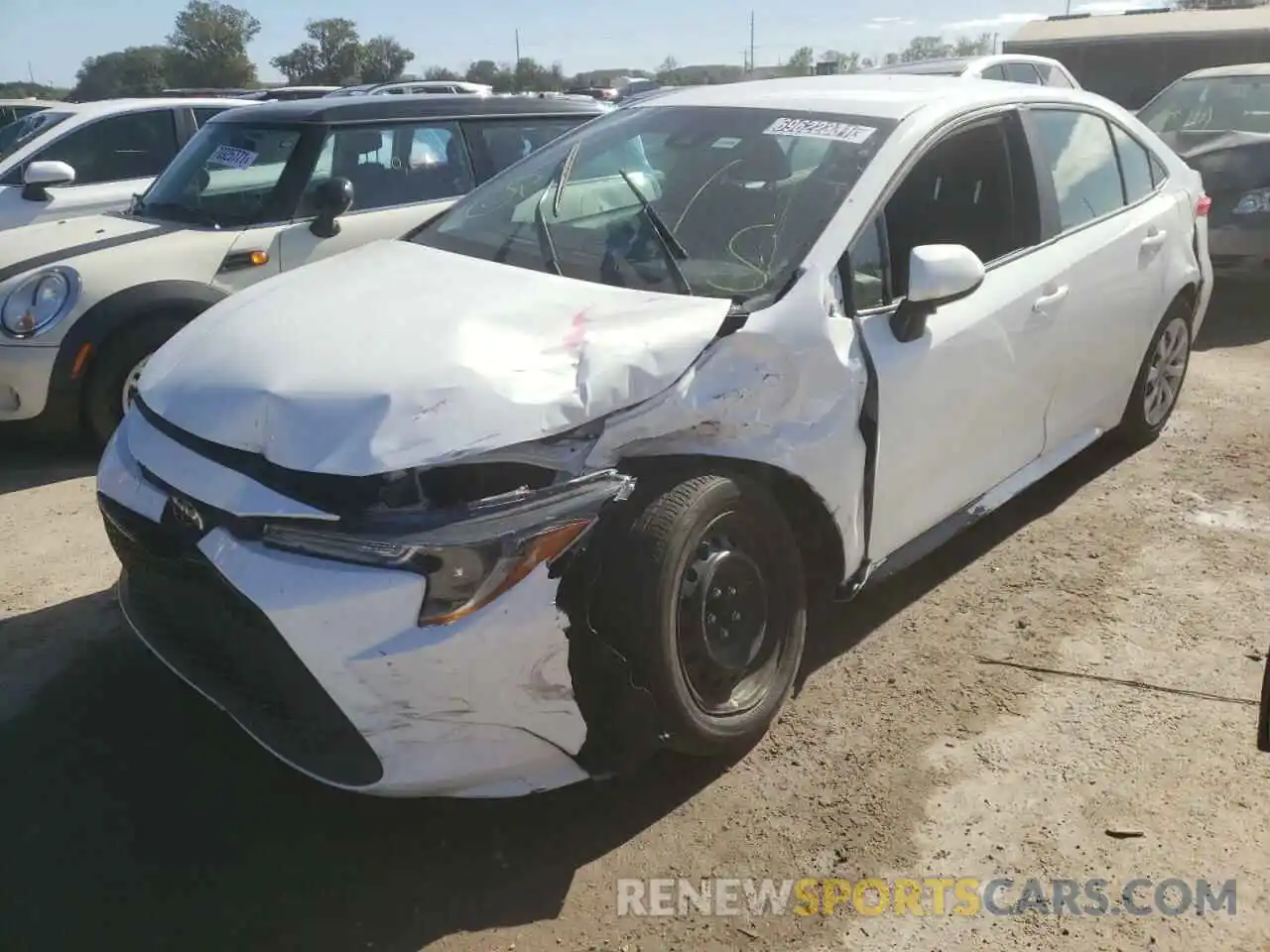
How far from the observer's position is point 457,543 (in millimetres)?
2309

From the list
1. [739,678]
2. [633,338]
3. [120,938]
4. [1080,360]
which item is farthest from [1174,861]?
[120,938]

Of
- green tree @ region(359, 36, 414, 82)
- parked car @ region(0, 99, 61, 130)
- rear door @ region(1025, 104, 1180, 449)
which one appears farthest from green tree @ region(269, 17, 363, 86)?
rear door @ region(1025, 104, 1180, 449)

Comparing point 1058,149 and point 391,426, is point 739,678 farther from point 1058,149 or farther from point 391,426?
point 1058,149

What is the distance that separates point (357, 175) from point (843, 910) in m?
4.74

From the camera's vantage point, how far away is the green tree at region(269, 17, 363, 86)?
5241 centimetres

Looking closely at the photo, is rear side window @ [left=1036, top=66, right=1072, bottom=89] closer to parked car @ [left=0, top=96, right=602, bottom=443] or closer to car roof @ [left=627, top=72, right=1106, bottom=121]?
parked car @ [left=0, top=96, right=602, bottom=443]

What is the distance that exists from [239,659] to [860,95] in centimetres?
260

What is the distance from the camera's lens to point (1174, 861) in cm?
258

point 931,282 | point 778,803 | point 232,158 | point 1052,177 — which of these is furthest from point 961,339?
point 232,158

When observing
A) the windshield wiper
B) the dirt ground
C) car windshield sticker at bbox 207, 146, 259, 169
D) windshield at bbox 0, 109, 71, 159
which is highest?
windshield at bbox 0, 109, 71, 159

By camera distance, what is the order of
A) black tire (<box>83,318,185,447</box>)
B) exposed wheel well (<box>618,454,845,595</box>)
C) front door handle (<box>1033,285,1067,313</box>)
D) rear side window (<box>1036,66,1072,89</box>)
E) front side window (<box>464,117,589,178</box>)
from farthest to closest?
rear side window (<box>1036,66,1072,89</box>) < front side window (<box>464,117,589,178</box>) < black tire (<box>83,318,185,447</box>) < front door handle (<box>1033,285,1067,313</box>) < exposed wheel well (<box>618,454,845,595</box>)

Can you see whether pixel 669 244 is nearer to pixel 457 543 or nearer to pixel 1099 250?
pixel 457 543

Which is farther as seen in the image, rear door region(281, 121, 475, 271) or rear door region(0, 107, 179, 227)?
rear door region(0, 107, 179, 227)

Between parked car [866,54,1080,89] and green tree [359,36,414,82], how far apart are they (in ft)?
142
